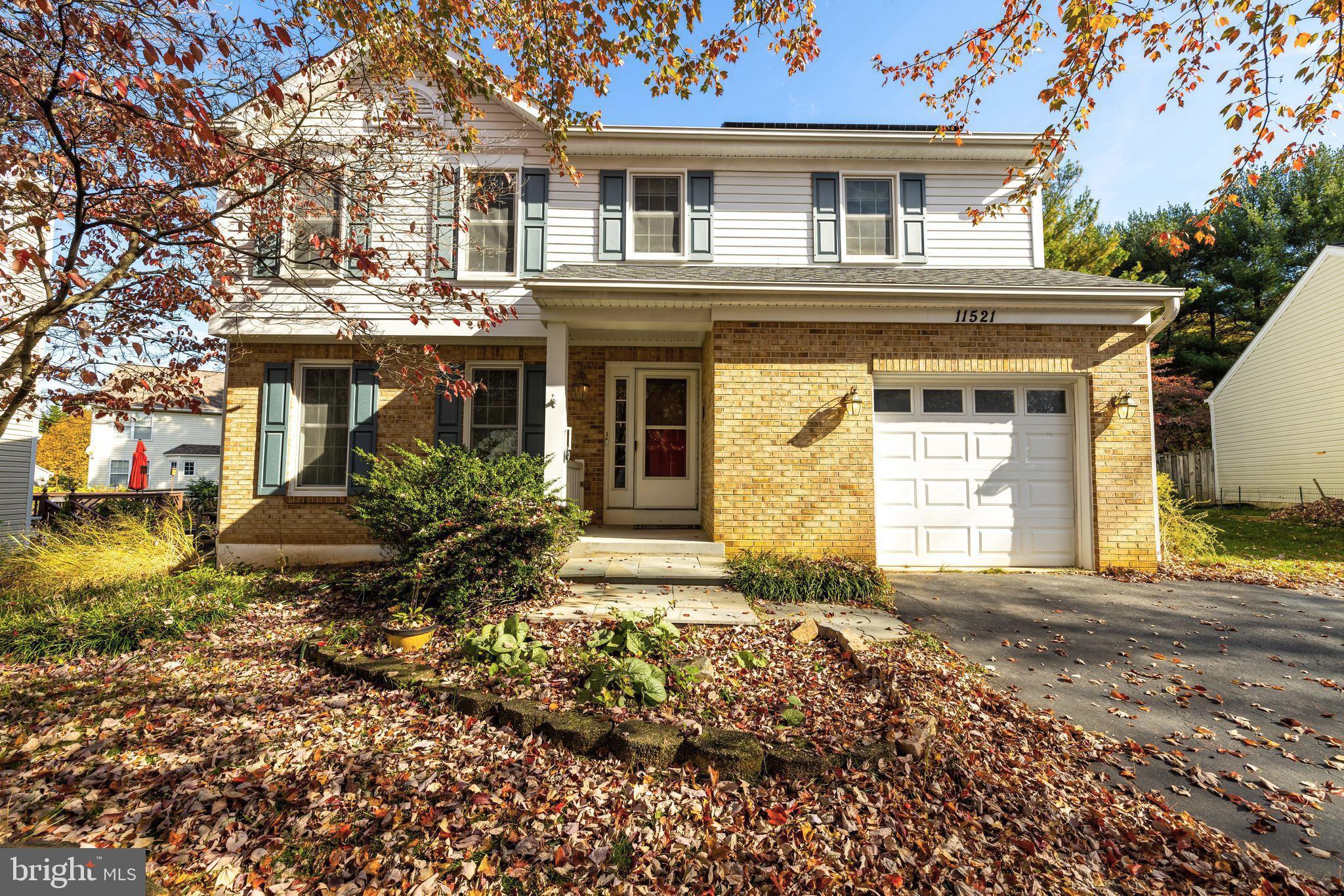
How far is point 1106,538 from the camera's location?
7254mm

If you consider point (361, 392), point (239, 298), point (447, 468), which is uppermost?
point (239, 298)

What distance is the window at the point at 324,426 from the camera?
8.19 m

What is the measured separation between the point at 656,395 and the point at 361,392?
451 centimetres

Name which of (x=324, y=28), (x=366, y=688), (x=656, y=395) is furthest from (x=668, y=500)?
(x=324, y=28)

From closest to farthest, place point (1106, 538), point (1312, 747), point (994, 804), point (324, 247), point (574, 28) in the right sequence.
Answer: point (994, 804)
point (1312, 747)
point (324, 247)
point (574, 28)
point (1106, 538)

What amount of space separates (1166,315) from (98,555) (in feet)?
45.4

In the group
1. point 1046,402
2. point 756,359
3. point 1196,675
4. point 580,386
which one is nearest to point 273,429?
point 580,386

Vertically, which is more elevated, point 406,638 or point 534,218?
point 534,218

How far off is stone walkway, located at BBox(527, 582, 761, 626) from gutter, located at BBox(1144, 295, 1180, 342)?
672 centimetres

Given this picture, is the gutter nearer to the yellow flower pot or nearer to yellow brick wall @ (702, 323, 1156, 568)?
yellow brick wall @ (702, 323, 1156, 568)

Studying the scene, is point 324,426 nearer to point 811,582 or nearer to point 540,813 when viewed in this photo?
point 811,582

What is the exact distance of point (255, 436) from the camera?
26.4 ft

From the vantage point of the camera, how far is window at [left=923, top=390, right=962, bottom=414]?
759 centimetres

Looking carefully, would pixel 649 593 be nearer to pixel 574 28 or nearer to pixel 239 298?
pixel 574 28
